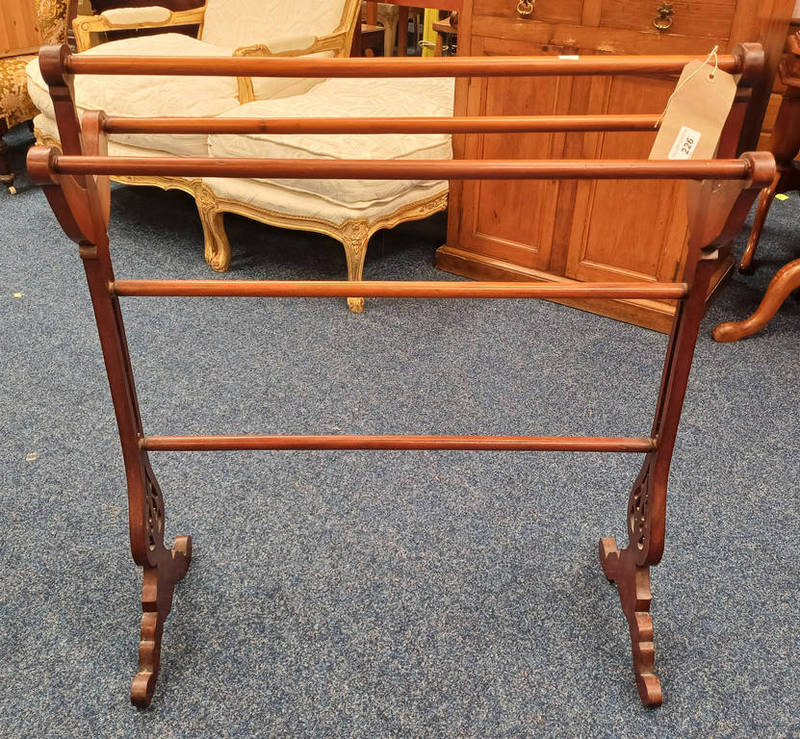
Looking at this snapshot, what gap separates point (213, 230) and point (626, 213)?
4.57 feet

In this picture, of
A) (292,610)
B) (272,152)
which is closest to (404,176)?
(292,610)

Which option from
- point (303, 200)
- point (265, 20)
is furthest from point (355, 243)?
point (265, 20)

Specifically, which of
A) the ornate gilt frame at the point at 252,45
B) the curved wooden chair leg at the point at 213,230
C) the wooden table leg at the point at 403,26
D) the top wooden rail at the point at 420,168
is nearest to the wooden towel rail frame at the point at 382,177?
the top wooden rail at the point at 420,168

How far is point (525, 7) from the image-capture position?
2.26m

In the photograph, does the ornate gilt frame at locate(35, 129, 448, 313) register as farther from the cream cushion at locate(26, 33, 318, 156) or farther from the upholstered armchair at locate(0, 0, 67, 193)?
the upholstered armchair at locate(0, 0, 67, 193)

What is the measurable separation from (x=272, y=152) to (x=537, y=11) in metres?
0.91

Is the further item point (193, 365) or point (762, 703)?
point (193, 365)

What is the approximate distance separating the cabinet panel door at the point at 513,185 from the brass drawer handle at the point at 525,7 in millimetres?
89

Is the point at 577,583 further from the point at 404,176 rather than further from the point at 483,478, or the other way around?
the point at 404,176

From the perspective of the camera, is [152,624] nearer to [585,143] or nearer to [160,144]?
[585,143]

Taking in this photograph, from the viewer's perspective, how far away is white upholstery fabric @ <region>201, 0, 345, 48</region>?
3.29 metres

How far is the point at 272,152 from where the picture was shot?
2.46m

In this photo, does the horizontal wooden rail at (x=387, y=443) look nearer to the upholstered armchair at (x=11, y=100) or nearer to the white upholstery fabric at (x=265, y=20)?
the white upholstery fabric at (x=265, y=20)

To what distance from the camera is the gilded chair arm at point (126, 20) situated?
345 centimetres
